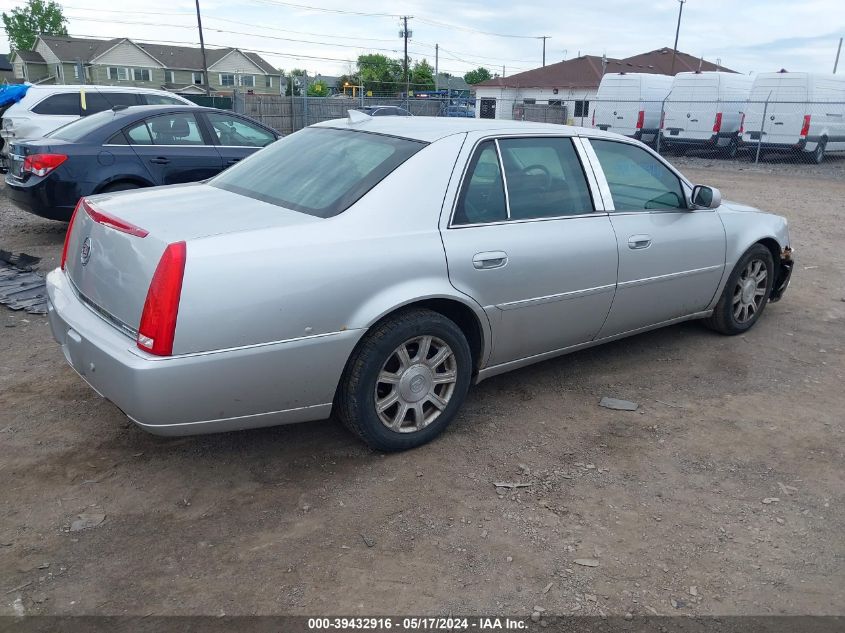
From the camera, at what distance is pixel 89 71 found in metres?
59.6

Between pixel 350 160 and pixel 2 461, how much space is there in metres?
2.30

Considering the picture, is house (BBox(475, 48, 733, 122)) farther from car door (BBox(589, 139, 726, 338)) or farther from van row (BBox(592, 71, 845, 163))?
car door (BBox(589, 139, 726, 338))

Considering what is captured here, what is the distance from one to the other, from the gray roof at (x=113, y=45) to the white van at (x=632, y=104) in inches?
2004

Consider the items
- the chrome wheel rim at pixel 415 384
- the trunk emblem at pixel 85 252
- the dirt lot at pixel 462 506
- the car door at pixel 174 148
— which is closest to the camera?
the dirt lot at pixel 462 506

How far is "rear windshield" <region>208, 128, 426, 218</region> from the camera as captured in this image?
136 inches

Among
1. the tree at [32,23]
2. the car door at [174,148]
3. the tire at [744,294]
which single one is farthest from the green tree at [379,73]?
the tire at [744,294]

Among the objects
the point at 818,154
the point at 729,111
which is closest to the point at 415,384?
the point at 818,154

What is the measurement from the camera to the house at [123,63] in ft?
199

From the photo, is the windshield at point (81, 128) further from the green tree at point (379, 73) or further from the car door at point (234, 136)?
the green tree at point (379, 73)

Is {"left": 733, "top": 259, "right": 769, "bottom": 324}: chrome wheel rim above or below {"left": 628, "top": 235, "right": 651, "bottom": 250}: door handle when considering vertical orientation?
below

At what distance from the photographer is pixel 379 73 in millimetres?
79875

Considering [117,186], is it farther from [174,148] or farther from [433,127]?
[433,127]

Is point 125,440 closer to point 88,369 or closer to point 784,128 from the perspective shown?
point 88,369

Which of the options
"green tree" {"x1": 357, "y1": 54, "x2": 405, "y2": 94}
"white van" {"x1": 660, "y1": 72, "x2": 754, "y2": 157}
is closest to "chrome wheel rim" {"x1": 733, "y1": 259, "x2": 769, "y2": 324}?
"white van" {"x1": 660, "y1": 72, "x2": 754, "y2": 157}
